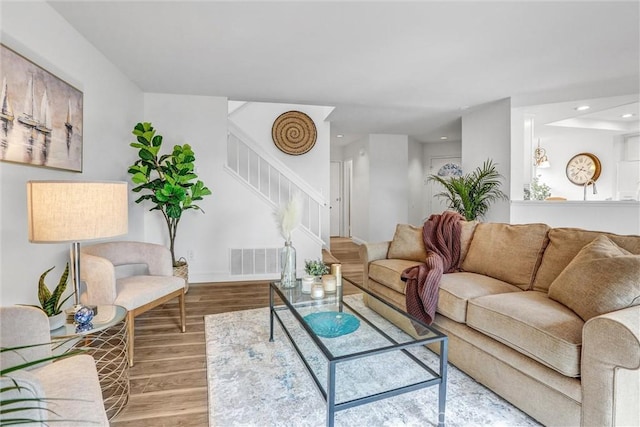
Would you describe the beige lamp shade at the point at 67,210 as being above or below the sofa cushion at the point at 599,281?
above

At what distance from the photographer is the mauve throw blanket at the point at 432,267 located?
2.10 m

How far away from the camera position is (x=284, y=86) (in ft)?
11.9

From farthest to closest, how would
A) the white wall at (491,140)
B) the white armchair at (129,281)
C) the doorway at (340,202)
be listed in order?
the doorway at (340,202) < the white wall at (491,140) < the white armchair at (129,281)

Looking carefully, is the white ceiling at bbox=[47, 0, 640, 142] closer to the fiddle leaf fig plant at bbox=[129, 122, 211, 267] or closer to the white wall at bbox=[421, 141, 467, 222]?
the fiddle leaf fig plant at bbox=[129, 122, 211, 267]

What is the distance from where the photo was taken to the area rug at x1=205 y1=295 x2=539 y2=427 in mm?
1513

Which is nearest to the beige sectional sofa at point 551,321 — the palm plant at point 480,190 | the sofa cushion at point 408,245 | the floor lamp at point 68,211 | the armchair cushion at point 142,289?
the sofa cushion at point 408,245

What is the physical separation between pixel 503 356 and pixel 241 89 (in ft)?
12.2

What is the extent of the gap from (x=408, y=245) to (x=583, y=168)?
6.01m

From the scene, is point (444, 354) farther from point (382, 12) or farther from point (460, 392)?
point (382, 12)

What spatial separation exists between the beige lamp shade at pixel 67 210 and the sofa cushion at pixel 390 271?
2054 millimetres

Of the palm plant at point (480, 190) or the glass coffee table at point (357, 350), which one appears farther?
the palm plant at point (480, 190)

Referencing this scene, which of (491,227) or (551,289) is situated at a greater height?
(491,227)

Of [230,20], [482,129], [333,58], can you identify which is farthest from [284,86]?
[482,129]

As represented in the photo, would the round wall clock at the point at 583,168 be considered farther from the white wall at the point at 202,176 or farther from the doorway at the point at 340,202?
the white wall at the point at 202,176
